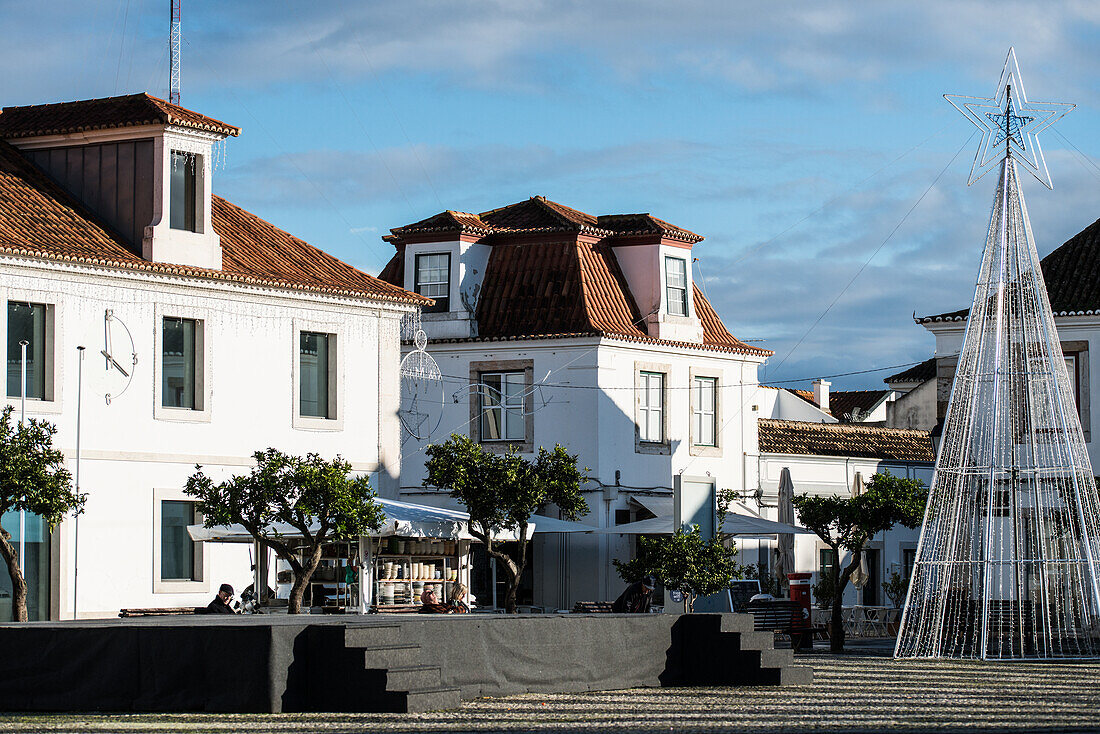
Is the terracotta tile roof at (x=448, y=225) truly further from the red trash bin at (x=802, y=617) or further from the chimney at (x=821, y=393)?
the chimney at (x=821, y=393)

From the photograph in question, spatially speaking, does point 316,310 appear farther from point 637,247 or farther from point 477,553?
point 637,247

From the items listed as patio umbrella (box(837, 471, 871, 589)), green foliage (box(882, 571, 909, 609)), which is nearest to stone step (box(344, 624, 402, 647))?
patio umbrella (box(837, 471, 871, 589))

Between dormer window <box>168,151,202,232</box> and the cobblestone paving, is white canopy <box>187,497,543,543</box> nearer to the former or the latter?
dormer window <box>168,151,202,232</box>

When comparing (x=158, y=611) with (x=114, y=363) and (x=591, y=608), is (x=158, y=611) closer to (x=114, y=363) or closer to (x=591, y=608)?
(x=114, y=363)

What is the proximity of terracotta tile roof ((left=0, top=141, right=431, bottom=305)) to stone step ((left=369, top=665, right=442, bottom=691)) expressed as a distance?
38.8 feet

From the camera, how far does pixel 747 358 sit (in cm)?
4006

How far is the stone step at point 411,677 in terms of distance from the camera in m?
15.3

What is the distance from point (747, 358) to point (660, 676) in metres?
21.4

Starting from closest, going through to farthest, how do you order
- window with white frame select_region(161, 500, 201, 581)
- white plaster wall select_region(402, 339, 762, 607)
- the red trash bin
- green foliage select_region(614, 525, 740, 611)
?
1. green foliage select_region(614, 525, 740, 611)
2. window with white frame select_region(161, 500, 201, 581)
3. the red trash bin
4. white plaster wall select_region(402, 339, 762, 607)

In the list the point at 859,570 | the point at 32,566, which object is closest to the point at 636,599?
the point at 32,566

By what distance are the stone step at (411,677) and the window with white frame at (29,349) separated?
1157 centimetres

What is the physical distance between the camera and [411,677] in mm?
15469

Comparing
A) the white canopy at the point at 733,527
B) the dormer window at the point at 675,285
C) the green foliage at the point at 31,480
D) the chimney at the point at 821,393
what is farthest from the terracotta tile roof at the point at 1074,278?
the green foliage at the point at 31,480

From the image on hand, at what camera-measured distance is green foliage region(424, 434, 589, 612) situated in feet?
89.0
